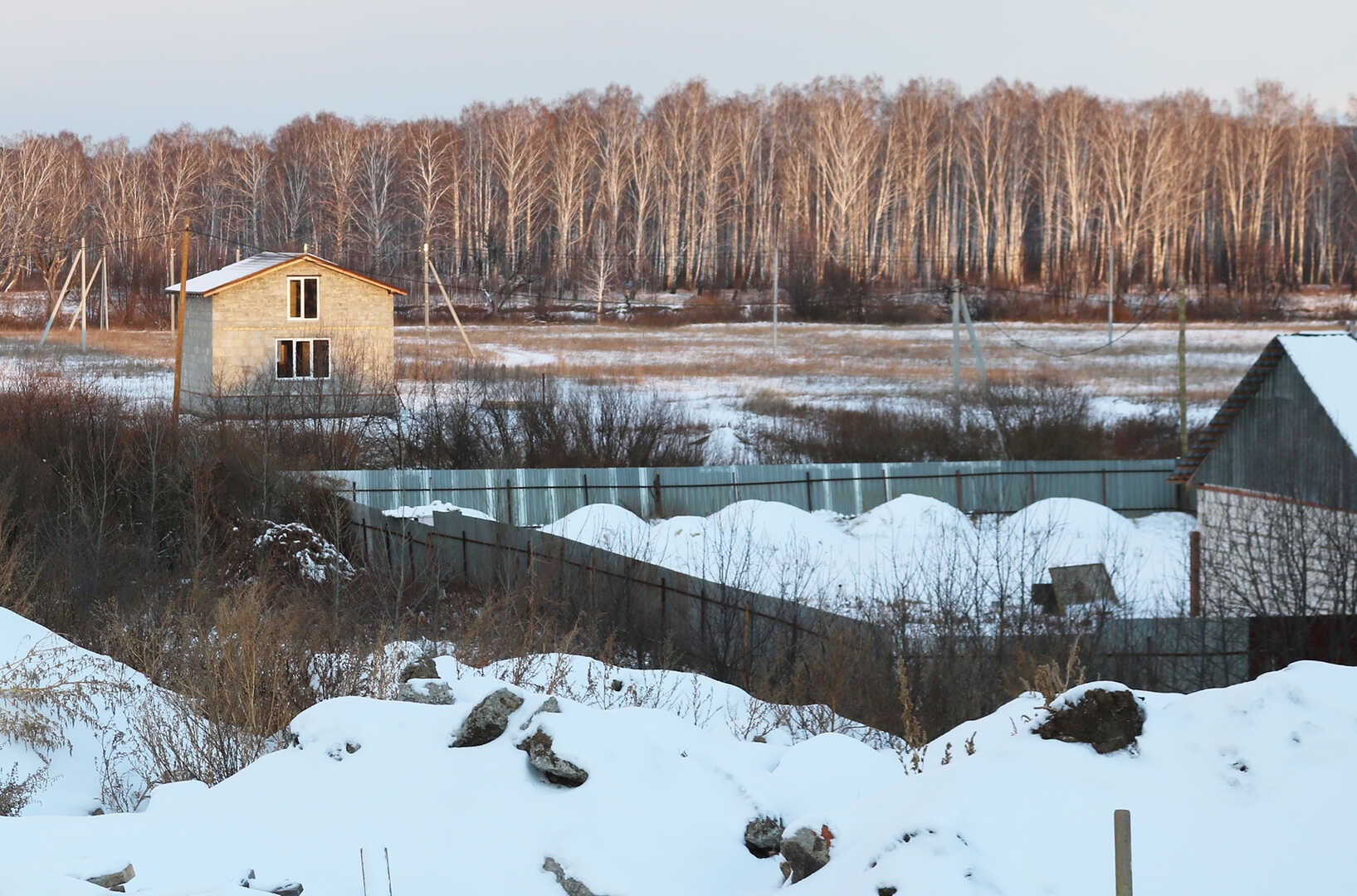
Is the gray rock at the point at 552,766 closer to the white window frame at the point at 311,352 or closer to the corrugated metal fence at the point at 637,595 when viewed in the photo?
the corrugated metal fence at the point at 637,595

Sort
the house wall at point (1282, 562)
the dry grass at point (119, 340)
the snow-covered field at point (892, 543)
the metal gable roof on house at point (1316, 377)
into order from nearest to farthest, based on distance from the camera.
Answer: the house wall at point (1282, 562)
the metal gable roof on house at point (1316, 377)
the snow-covered field at point (892, 543)
the dry grass at point (119, 340)

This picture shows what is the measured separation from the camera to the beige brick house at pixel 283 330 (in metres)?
35.4

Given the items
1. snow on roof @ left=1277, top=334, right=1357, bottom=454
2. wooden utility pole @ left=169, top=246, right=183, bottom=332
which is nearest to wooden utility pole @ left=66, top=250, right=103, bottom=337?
wooden utility pole @ left=169, top=246, right=183, bottom=332

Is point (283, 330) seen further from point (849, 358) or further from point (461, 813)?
point (461, 813)

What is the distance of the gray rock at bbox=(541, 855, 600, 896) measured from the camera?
551 cm

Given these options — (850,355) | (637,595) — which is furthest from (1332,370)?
(850,355)

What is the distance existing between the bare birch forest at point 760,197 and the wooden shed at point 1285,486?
42097 millimetres

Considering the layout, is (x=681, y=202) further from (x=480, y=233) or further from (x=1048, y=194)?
(x=1048, y=194)

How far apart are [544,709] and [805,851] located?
1984 mm

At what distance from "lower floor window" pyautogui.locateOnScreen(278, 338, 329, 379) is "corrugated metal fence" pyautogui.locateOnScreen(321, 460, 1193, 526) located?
1267cm

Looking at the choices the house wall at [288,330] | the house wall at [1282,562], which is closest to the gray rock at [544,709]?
the house wall at [1282,562]

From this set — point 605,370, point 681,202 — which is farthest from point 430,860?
point 681,202

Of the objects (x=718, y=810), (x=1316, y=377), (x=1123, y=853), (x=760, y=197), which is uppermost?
(x=760, y=197)

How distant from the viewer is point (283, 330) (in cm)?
3678
